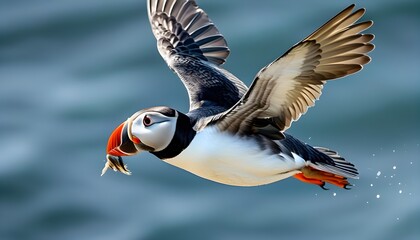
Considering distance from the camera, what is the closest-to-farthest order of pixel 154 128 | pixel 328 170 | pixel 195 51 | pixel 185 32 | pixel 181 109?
1. pixel 154 128
2. pixel 328 170
3. pixel 195 51
4. pixel 185 32
5. pixel 181 109

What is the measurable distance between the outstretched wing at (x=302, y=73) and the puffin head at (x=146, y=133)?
9.1 inches

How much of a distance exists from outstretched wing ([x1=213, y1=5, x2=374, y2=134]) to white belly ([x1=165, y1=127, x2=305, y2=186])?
0.25 ft

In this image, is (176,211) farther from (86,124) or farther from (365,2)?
(365,2)

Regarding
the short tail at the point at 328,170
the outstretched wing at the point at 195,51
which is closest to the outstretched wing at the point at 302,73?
the short tail at the point at 328,170

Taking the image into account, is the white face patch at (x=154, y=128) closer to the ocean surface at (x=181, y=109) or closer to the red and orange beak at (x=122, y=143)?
the red and orange beak at (x=122, y=143)

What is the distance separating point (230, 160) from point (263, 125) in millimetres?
232

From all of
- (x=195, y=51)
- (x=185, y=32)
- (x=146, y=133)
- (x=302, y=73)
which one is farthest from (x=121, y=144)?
(x=185, y=32)

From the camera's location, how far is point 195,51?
7.38 m

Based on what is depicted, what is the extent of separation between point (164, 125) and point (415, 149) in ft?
12.5

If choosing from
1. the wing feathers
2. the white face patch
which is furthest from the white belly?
the wing feathers

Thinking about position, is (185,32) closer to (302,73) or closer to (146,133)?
(146,133)

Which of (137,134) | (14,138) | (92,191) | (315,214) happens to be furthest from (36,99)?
(137,134)

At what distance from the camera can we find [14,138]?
9.99m

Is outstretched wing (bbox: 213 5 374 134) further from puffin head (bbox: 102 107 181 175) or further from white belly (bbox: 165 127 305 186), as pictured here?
puffin head (bbox: 102 107 181 175)
